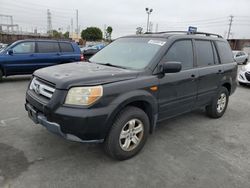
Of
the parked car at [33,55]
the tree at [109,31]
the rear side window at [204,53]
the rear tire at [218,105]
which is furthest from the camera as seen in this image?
the tree at [109,31]

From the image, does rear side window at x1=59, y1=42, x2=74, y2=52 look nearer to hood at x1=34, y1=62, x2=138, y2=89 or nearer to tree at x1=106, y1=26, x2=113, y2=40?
hood at x1=34, y1=62, x2=138, y2=89

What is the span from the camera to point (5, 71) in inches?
300

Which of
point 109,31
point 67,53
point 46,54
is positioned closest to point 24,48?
point 46,54

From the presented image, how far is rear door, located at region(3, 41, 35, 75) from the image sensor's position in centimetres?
754

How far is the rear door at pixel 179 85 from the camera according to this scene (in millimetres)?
3146

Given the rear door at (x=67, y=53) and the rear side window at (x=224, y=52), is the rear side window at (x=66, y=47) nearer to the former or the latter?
the rear door at (x=67, y=53)

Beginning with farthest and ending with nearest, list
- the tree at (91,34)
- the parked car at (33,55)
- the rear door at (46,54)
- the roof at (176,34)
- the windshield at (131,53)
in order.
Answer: the tree at (91,34) → the rear door at (46,54) → the parked car at (33,55) → the roof at (176,34) → the windshield at (131,53)

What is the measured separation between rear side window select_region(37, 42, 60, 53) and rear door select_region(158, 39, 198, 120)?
20.7 feet

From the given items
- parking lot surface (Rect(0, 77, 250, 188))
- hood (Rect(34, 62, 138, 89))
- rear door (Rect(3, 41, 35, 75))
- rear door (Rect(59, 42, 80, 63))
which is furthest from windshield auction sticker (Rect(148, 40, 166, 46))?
rear door (Rect(3, 41, 35, 75))

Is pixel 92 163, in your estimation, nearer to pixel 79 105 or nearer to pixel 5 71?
pixel 79 105

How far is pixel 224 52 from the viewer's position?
4551 millimetres

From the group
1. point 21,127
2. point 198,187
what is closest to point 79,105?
point 198,187

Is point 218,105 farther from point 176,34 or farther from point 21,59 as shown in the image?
point 21,59

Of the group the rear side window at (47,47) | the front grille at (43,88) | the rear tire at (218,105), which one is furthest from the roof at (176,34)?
the rear side window at (47,47)
